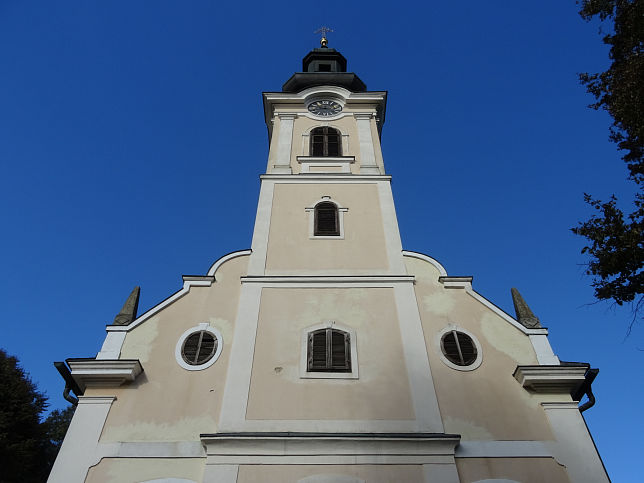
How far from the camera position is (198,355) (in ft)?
35.1

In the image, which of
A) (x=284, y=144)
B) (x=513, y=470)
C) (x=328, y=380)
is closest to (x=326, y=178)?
(x=284, y=144)

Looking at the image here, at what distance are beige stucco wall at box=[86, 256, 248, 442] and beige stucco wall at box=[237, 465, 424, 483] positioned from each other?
4.02ft

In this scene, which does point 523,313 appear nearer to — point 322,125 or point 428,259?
point 428,259

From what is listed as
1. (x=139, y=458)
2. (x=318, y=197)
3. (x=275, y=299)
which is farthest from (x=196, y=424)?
(x=318, y=197)

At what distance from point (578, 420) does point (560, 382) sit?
726 millimetres

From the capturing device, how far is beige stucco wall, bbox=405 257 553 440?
9516 millimetres

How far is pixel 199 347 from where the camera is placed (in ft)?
35.5

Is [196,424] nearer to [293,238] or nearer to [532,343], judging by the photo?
[293,238]

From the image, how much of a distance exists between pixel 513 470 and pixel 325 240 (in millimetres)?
6784

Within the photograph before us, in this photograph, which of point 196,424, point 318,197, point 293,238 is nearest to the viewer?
point 196,424

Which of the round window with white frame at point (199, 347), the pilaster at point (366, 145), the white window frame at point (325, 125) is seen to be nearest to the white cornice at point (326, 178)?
the pilaster at point (366, 145)

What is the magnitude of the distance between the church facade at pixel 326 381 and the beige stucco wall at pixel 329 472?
0.02 metres

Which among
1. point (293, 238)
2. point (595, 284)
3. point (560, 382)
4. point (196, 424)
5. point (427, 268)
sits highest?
point (293, 238)

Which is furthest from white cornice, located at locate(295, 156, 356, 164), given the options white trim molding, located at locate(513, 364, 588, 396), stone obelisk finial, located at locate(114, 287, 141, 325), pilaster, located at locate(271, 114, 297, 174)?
white trim molding, located at locate(513, 364, 588, 396)
